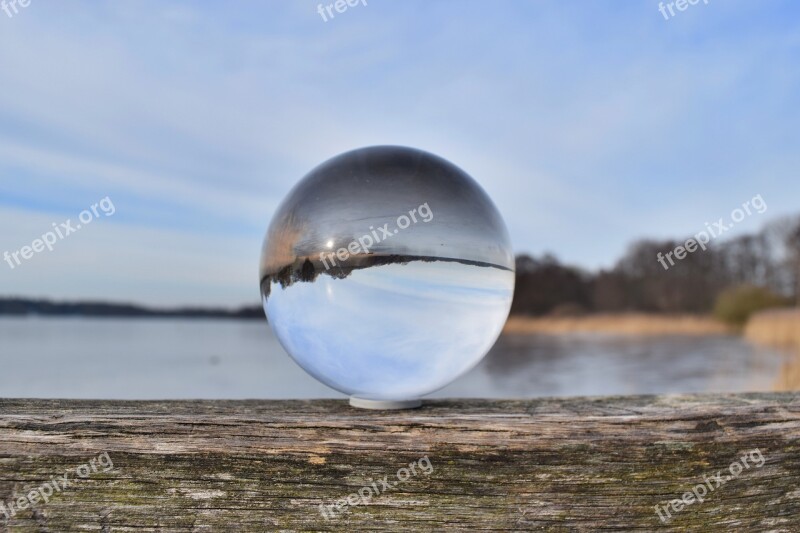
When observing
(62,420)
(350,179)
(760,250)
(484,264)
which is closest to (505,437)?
(484,264)

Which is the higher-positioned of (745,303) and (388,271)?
(388,271)

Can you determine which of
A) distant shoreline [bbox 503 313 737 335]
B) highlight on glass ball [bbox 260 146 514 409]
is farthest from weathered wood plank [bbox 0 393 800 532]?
distant shoreline [bbox 503 313 737 335]

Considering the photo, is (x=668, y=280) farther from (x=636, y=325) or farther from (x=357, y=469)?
(x=357, y=469)

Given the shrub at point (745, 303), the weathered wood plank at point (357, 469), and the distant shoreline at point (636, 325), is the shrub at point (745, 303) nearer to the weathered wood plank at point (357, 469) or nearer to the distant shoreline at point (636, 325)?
the distant shoreline at point (636, 325)

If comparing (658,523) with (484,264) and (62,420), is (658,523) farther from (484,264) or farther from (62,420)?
(62,420)

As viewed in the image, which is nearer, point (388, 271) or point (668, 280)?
point (388, 271)

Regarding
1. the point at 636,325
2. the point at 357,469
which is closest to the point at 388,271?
the point at 357,469

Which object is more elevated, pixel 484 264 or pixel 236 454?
pixel 484 264
